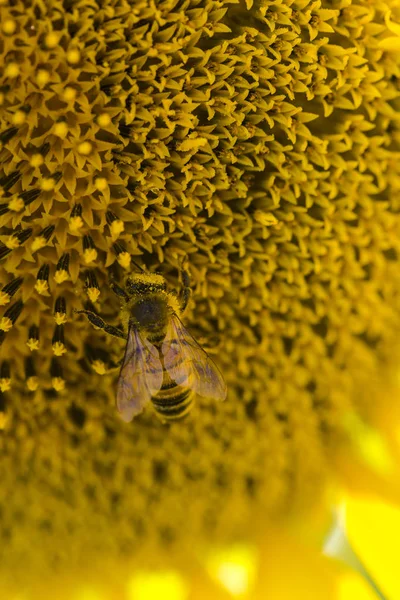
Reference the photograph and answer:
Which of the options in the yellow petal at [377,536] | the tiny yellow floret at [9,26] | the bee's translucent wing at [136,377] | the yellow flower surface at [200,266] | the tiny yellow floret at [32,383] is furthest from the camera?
the yellow petal at [377,536]

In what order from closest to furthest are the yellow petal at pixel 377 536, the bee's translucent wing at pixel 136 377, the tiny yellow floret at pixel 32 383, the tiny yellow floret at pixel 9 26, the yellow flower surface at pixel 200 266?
the tiny yellow floret at pixel 9 26 < the yellow flower surface at pixel 200 266 < the bee's translucent wing at pixel 136 377 < the tiny yellow floret at pixel 32 383 < the yellow petal at pixel 377 536

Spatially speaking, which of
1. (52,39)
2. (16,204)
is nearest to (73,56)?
(52,39)

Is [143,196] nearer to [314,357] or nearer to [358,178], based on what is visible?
[358,178]

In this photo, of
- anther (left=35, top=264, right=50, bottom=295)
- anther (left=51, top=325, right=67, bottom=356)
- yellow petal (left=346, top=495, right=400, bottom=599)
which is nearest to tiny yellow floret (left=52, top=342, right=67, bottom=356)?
anther (left=51, top=325, right=67, bottom=356)

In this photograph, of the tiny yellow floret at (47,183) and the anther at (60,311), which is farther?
the anther at (60,311)

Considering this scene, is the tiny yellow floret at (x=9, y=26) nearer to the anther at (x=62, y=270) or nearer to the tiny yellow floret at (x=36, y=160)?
the tiny yellow floret at (x=36, y=160)

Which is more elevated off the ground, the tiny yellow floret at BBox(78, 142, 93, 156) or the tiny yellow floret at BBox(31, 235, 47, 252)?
the tiny yellow floret at BBox(78, 142, 93, 156)

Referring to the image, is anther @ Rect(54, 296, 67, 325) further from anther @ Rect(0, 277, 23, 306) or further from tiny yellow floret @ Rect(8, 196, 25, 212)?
tiny yellow floret @ Rect(8, 196, 25, 212)

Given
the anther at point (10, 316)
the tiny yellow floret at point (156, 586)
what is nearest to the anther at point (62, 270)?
the anther at point (10, 316)

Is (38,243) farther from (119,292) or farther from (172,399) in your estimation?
(172,399)
